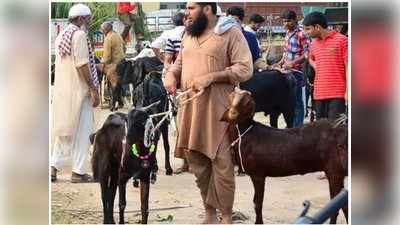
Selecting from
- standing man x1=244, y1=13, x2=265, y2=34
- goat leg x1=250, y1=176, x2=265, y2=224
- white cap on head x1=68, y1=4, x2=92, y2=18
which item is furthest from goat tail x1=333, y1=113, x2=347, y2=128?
white cap on head x1=68, y1=4, x2=92, y2=18

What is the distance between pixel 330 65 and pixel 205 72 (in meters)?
0.71

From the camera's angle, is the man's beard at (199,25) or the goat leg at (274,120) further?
the goat leg at (274,120)

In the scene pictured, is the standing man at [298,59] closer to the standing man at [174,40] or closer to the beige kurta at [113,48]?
the standing man at [174,40]

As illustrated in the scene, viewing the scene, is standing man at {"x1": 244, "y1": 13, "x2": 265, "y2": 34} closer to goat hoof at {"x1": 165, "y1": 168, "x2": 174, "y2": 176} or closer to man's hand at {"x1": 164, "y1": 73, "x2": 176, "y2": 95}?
man's hand at {"x1": 164, "y1": 73, "x2": 176, "y2": 95}

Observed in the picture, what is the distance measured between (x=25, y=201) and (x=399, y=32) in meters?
2.27

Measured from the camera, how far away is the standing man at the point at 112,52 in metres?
4.27

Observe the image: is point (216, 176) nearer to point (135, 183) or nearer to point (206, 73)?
point (135, 183)

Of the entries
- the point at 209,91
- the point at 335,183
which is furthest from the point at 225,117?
the point at 335,183

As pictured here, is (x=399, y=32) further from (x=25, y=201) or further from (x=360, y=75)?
(x=25, y=201)

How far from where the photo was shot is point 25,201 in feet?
13.9

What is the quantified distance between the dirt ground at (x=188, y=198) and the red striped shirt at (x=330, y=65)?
308 millimetres

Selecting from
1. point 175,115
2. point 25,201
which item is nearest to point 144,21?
point 175,115

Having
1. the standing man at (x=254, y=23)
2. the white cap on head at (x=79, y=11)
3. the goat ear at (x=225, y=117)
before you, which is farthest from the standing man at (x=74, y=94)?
the standing man at (x=254, y=23)

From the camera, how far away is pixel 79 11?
423 cm
